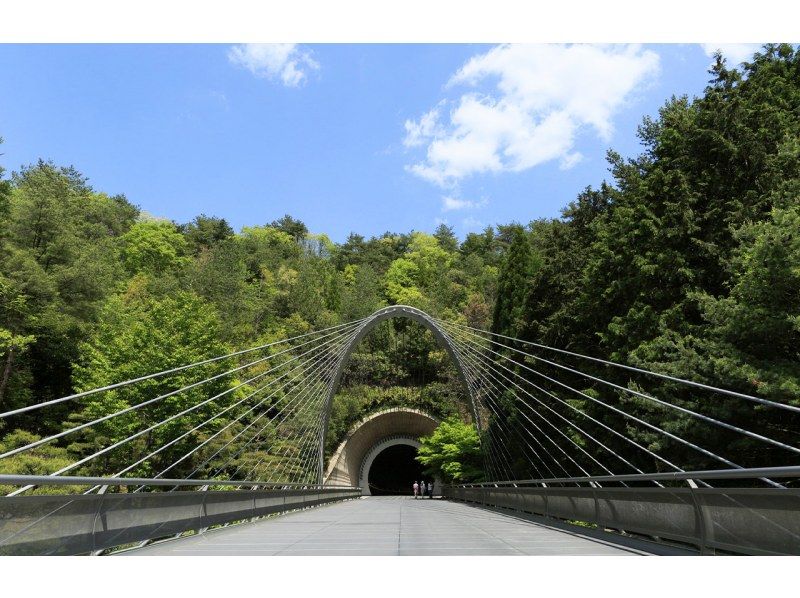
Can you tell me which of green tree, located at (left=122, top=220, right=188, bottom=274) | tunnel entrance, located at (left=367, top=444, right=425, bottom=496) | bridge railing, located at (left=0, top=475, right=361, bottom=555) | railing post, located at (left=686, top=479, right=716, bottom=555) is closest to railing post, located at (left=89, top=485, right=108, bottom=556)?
bridge railing, located at (left=0, top=475, right=361, bottom=555)

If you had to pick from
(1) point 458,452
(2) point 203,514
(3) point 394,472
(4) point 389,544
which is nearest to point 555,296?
(1) point 458,452

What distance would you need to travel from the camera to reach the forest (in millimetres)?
16062

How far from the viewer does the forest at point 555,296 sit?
16.1 m

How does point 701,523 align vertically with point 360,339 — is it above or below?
below

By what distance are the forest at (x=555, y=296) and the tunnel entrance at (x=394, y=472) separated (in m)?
13.0

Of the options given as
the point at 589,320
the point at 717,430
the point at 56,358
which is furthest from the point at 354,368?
the point at 717,430

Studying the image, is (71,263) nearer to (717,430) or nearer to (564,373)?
(564,373)

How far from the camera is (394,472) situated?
71062 mm

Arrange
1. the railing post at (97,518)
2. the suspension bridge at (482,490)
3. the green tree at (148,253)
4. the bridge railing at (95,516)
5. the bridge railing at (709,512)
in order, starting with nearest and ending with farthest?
the bridge railing at (709,512) < the bridge railing at (95,516) < the suspension bridge at (482,490) < the railing post at (97,518) < the green tree at (148,253)

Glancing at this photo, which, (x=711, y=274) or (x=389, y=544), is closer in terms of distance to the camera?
(x=389, y=544)

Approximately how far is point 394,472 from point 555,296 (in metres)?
44.2

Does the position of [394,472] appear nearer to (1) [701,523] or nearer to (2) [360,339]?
(2) [360,339]

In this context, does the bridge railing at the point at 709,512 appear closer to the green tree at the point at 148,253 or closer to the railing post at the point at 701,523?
the railing post at the point at 701,523

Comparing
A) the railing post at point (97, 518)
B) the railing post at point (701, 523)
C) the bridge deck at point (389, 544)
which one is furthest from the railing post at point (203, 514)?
the railing post at point (701, 523)
